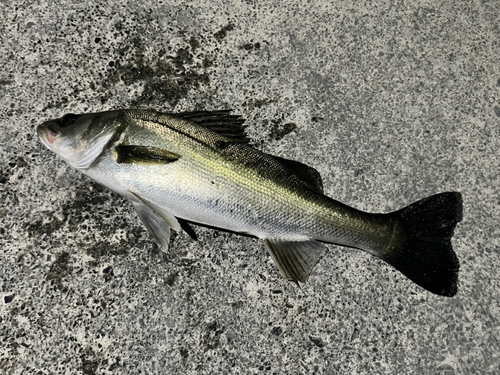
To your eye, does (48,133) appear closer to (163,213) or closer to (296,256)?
(163,213)

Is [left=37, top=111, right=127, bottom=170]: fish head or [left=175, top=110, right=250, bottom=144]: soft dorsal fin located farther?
[left=175, top=110, right=250, bottom=144]: soft dorsal fin

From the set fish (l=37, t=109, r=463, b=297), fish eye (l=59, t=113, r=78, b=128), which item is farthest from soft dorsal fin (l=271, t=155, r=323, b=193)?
fish eye (l=59, t=113, r=78, b=128)

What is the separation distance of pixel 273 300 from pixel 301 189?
2.24 feet

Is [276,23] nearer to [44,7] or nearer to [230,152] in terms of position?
[230,152]

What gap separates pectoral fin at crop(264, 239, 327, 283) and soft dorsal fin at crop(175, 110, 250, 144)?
606 millimetres

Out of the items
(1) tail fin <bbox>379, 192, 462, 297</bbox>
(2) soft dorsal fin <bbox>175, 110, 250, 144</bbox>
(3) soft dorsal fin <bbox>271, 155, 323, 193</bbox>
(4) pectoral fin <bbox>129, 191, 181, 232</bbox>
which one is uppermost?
(2) soft dorsal fin <bbox>175, 110, 250, 144</bbox>

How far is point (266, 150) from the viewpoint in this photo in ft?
7.95

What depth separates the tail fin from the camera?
207 cm

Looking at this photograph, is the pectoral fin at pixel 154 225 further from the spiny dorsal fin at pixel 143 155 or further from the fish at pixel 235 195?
the spiny dorsal fin at pixel 143 155

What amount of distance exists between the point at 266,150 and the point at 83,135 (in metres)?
1.06

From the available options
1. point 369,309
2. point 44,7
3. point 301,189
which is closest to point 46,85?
point 44,7

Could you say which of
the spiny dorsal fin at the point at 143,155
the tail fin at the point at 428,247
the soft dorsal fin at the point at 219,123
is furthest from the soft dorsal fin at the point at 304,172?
the spiny dorsal fin at the point at 143,155

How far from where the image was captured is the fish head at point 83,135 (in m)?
2.00

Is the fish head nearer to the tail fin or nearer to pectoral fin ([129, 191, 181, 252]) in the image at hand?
pectoral fin ([129, 191, 181, 252])
